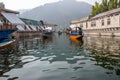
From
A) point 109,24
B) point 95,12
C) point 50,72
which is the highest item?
point 95,12

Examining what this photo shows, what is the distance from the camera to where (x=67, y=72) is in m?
11.6

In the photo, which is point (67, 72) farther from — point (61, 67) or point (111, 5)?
point (111, 5)

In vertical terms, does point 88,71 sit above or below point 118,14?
below

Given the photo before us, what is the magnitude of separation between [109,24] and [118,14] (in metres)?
5.59

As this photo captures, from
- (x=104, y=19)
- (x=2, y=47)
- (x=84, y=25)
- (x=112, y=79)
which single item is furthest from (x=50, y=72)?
(x=84, y=25)

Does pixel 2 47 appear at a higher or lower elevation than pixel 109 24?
lower

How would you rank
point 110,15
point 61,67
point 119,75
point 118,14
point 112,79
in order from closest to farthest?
point 112,79
point 119,75
point 61,67
point 118,14
point 110,15

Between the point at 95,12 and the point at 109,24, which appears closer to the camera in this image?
the point at 109,24

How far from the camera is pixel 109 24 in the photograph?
49094 millimetres

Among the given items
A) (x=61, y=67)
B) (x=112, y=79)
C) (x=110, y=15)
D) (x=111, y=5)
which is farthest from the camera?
(x=111, y=5)

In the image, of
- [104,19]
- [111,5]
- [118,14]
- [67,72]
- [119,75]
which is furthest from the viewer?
[111,5]

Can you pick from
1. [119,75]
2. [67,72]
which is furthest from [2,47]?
[119,75]

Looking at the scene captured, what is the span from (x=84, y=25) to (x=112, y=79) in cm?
6584

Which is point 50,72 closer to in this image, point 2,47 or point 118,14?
point 2,47
